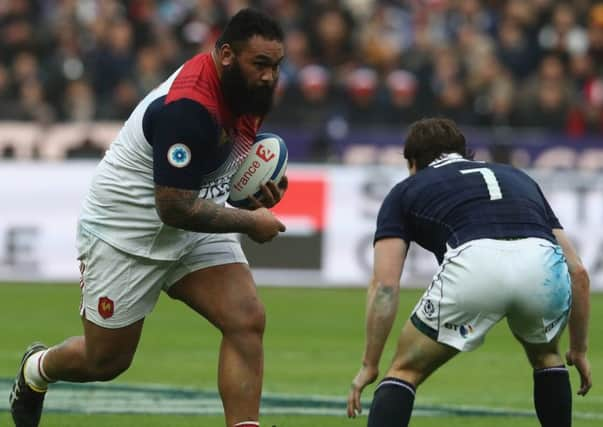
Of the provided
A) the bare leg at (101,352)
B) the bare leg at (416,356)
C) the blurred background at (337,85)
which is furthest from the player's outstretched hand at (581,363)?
the blurred background at (337,85)

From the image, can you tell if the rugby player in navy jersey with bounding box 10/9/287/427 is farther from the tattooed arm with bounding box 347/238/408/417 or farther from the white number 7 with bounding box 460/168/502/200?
the white number 7 with bounding box 460/168/502/200

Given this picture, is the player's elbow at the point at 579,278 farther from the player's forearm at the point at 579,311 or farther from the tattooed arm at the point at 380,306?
the tattooed arm at the point at 380,306

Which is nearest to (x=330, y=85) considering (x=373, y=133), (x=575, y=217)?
(x=373, y=133)

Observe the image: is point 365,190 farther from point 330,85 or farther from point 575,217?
point 330,85

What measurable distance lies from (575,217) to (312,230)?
111 inches

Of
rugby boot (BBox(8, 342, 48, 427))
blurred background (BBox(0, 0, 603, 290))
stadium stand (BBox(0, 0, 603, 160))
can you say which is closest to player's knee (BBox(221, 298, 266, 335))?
rugby boot (BBox(8, 342, 48, 427))

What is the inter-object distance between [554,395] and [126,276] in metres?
2.06

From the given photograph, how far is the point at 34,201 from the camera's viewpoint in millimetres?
15789

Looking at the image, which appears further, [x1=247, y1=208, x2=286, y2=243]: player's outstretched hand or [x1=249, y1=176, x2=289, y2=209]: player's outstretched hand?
[x1=249, y1=176, x2=289, y2=209]: player's outstretched hand

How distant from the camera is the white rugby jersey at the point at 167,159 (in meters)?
6.31

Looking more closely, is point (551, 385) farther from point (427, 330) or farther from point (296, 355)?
point (296, 355)

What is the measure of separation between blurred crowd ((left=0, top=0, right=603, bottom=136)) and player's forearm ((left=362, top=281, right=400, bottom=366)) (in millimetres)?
12500

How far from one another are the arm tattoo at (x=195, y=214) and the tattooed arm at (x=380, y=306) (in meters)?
0.68

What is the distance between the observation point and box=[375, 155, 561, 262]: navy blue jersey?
6234mm
